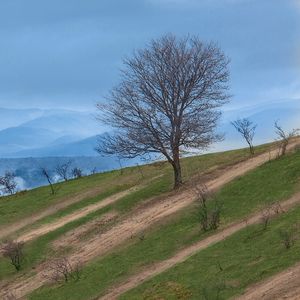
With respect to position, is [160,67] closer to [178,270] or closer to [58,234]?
[58,234]

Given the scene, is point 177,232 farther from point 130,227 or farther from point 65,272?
point 65,272

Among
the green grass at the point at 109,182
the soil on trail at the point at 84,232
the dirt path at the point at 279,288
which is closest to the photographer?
the dirt path at the point at 279,288

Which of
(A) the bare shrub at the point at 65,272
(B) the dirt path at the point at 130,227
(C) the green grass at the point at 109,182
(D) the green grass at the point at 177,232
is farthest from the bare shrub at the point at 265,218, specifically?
(C) the green grass at the point at 109,182

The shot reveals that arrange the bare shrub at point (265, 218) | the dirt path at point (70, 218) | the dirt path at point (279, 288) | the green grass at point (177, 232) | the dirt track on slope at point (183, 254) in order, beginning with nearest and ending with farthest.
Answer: the dirt path at point (279, 288) → the dirt track on slope at point (183, 254) → the bare shrub at point (265, 218) → the green grass at point (177, 232) → the dirt path at point (70, 218)

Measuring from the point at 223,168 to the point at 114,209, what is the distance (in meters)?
9.32

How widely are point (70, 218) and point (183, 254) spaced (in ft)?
55.6

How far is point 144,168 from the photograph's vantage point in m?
52.8

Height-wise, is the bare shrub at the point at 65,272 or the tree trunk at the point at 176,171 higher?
the tree trunk at the point at 176,171

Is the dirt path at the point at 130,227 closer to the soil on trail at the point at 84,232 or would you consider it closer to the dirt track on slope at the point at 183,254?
the dirt track on slope at the point at 183,254

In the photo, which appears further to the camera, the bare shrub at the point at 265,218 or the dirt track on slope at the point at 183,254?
the bare shrub at the point at 265,218

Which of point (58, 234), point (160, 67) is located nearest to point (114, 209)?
point (58, 234)

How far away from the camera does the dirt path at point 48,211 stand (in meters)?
39.8

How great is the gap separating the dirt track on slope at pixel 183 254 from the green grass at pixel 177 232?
0.66 metres

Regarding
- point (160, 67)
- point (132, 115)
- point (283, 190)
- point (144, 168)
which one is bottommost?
point (283, 190)
